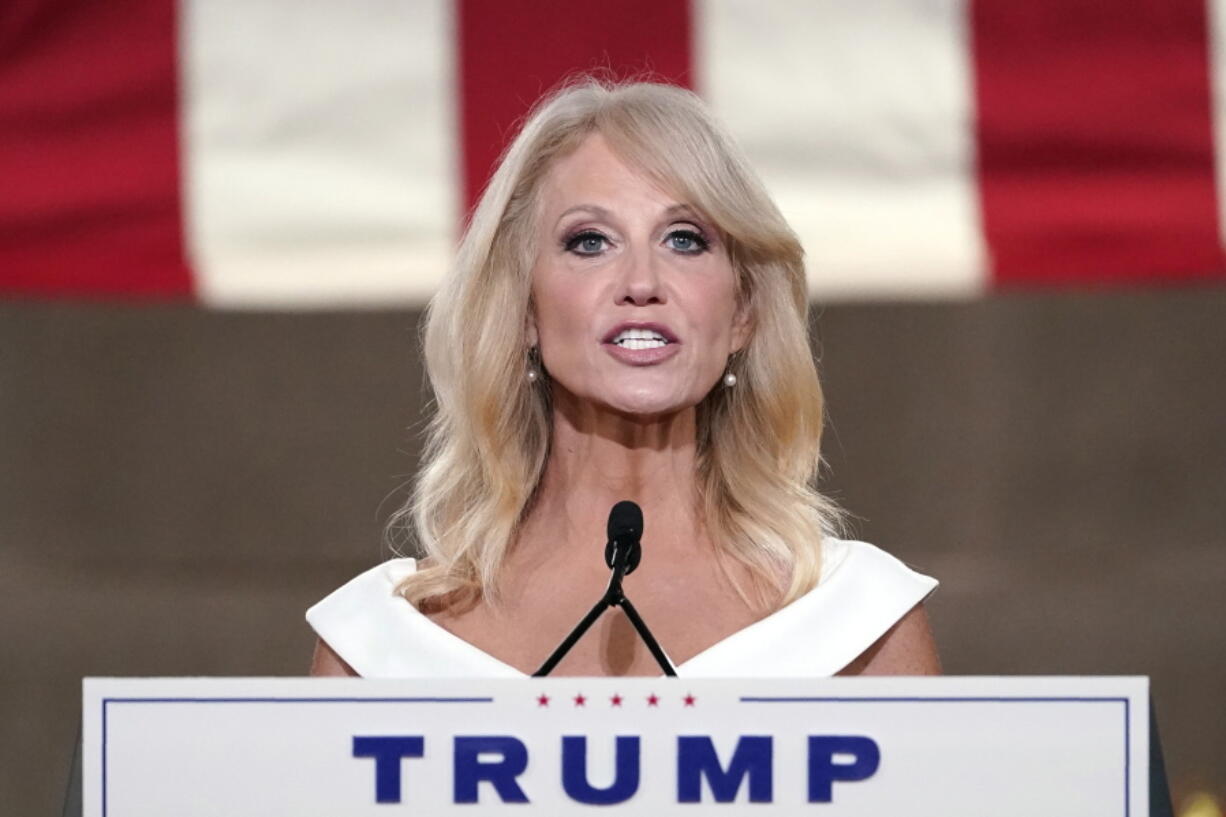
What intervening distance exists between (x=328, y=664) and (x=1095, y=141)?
1.42 metres

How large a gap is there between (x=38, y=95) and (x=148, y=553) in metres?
0.73

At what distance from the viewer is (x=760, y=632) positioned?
168 centimetres

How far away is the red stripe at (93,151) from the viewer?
270cm

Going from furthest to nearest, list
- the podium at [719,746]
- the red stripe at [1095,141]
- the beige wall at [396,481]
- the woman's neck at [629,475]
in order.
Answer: the beige wall at [396,481] → the red stripe at [1095,141] → the woman's neck at [629,475] → the podium at [719,746]

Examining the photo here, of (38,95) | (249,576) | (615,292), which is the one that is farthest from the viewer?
(249,576)

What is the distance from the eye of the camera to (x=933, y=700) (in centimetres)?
115

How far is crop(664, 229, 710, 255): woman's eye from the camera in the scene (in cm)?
171

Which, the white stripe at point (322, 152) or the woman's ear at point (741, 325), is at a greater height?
the white stripe at point (322, 152)

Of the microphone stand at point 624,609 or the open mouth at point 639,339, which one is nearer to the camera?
the microphone stand at point 624,609

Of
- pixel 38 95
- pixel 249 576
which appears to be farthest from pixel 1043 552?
pixel 38 95

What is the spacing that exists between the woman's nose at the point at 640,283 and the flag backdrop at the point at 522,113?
1.02m

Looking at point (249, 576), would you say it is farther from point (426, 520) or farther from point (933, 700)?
point (933, 700)

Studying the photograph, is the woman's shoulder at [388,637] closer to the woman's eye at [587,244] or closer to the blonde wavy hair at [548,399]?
the blonde wavy hair at [548,399]

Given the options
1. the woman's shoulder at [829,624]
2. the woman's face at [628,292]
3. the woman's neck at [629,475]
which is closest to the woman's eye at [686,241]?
the woman's face at [628,292]
